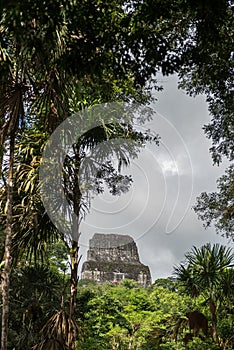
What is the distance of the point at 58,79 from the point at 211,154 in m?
3.81

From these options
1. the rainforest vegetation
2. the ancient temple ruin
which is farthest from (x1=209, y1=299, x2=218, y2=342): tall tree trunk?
the ancient temple ruin

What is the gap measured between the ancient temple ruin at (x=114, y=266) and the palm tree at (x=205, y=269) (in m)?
22.7

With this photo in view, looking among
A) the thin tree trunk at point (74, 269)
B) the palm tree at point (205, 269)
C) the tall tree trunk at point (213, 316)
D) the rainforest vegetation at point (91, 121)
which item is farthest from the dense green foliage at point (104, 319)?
the palm tree at point (205, 269)

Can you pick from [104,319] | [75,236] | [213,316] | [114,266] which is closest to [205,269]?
[213,316]

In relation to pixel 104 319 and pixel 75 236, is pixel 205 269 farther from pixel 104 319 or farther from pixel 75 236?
pixel 104 319

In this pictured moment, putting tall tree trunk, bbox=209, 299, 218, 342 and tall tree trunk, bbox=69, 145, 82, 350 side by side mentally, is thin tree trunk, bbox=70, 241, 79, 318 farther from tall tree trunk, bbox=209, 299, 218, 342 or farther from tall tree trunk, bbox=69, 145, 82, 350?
tall tree trunk, bbox=209, 299, 218, 342

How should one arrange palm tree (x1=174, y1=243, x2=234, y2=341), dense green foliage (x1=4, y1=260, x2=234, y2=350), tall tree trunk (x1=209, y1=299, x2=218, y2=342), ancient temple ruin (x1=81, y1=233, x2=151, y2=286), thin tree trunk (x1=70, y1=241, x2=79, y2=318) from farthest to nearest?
ancient temple ruin (x1=81, y1=233, x2=151, y2=286)
palm tree (x1=174, y1=243, x2=234, y2=341)
tall tree trunk (x1=209, y1=299, x2=218, y2=342)
dense green foliage (x1=4, y1=260, x2=234, y2=350)
thin tree trunk (x1=70, y1=241, x2=79, y2=318)

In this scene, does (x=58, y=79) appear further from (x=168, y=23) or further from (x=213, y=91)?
(x=213, y=91)

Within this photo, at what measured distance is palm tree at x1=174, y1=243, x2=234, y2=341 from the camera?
7.83 metres

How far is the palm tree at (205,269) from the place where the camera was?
7.83m

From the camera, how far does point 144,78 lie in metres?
3.49

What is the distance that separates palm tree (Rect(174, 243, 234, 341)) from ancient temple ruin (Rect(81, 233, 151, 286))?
2270 centimetres

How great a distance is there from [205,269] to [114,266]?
25975 mm

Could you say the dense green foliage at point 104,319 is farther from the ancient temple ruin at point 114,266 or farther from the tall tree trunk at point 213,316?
the ancient temple ruin at point 114,266
